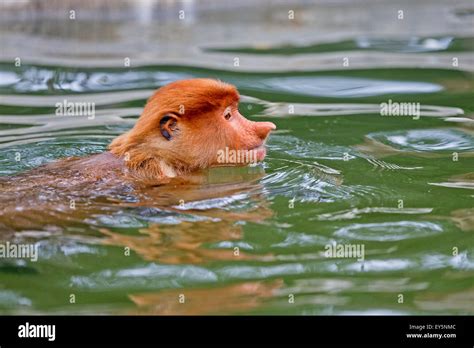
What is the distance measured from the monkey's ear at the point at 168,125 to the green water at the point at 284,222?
1.47 feet

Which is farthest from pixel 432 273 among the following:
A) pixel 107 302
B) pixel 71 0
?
pixel 71 0

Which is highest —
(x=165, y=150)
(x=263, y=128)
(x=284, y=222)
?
(x=263, y=128)

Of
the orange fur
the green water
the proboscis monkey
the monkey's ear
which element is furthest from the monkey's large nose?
the monkey's ear

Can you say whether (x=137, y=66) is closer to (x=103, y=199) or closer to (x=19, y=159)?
(x=19, y=159)

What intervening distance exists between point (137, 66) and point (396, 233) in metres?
5.70

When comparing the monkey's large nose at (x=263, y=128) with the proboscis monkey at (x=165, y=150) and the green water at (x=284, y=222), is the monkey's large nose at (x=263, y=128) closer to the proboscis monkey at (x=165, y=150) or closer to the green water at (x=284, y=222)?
the proboscis monkey at (x=165, y=150)

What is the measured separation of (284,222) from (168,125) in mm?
1304

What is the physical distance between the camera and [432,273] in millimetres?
5445

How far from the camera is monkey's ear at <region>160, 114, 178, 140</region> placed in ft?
22.6

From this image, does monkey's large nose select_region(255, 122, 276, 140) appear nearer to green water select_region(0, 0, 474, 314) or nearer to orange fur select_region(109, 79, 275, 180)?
orange fur select_region(109, 79, 275, 180)

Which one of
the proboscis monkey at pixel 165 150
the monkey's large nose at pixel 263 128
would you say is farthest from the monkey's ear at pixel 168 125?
the monkey's large nose at pixel 263 128

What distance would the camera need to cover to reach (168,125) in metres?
6.90

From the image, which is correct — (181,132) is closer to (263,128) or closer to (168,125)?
(168,125)

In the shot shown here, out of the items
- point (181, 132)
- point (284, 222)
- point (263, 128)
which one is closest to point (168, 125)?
point (181, 132)
